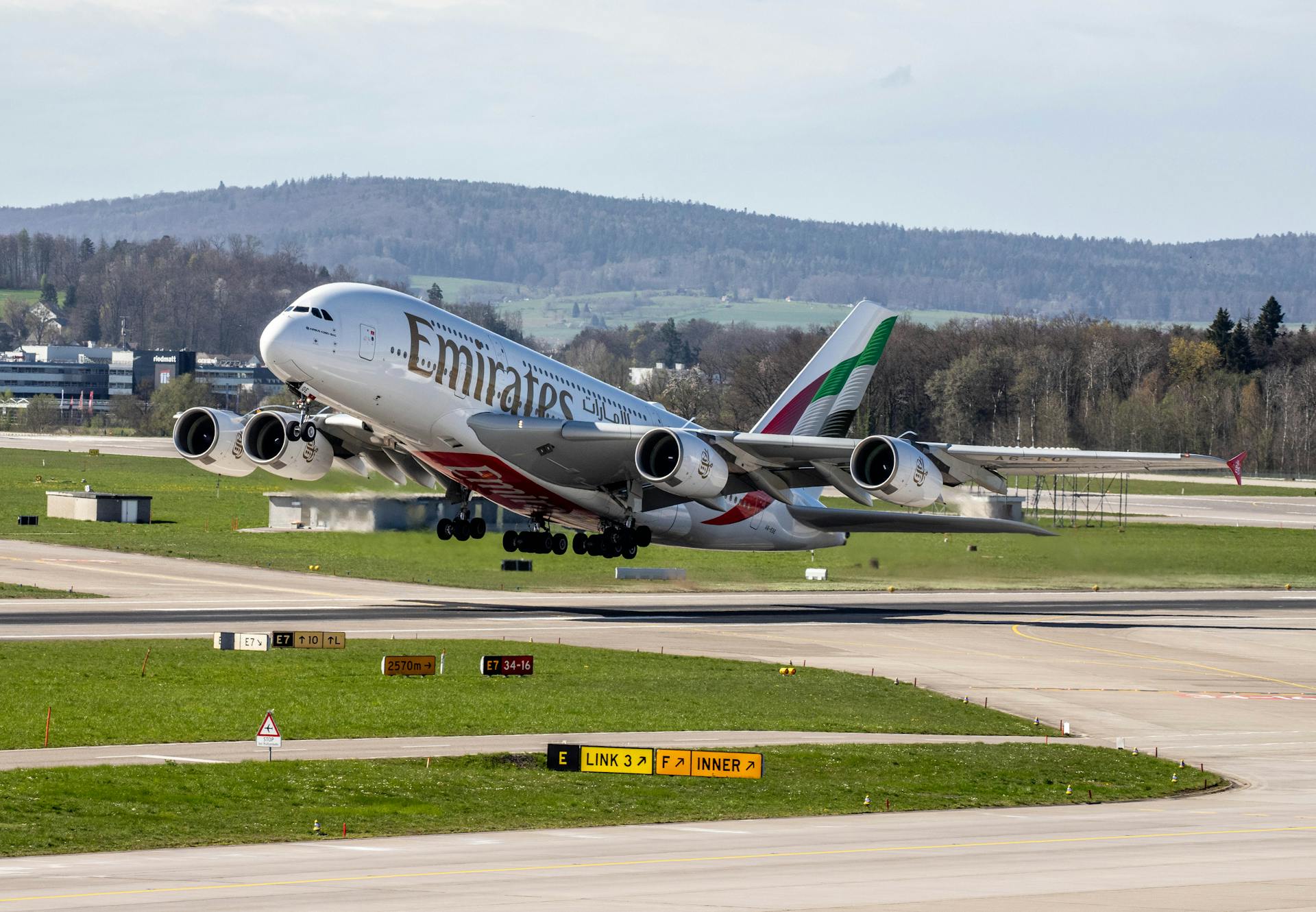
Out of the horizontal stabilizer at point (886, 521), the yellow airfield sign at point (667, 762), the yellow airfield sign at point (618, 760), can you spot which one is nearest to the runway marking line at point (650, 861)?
the yellow airfield sign at point (667, 762)

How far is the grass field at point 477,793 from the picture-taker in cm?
2664

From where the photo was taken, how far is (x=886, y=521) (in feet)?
225

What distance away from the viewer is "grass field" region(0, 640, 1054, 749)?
37094 millimetres

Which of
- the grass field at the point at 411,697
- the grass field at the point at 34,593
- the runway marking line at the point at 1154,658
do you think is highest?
the grass field at the point at 411,697

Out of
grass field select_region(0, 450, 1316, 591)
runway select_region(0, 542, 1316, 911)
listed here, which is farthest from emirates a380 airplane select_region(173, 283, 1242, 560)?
runway select_region(0, 542, 1316, 911)

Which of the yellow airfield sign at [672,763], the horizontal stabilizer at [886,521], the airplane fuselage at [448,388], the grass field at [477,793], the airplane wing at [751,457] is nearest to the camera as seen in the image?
the grass field at [477,793]

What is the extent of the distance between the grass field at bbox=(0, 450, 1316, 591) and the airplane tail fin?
978 cm

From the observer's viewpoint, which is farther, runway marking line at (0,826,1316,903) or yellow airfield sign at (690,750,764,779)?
yellow airfield sign at (690,750,764,779)

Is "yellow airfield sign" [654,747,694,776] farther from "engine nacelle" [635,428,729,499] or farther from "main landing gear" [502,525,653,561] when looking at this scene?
"main landing gear" [502,525,653,561]

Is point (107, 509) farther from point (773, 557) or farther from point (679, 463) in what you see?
point (679, 463)

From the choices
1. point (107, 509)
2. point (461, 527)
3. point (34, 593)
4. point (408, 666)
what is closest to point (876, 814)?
point (408, 666)

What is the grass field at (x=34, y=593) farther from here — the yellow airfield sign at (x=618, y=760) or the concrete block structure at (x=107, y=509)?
the yellow airfield sign at (x=618, y=760)

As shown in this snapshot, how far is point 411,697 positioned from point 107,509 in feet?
226

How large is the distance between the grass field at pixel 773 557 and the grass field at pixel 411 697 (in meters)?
16.4
